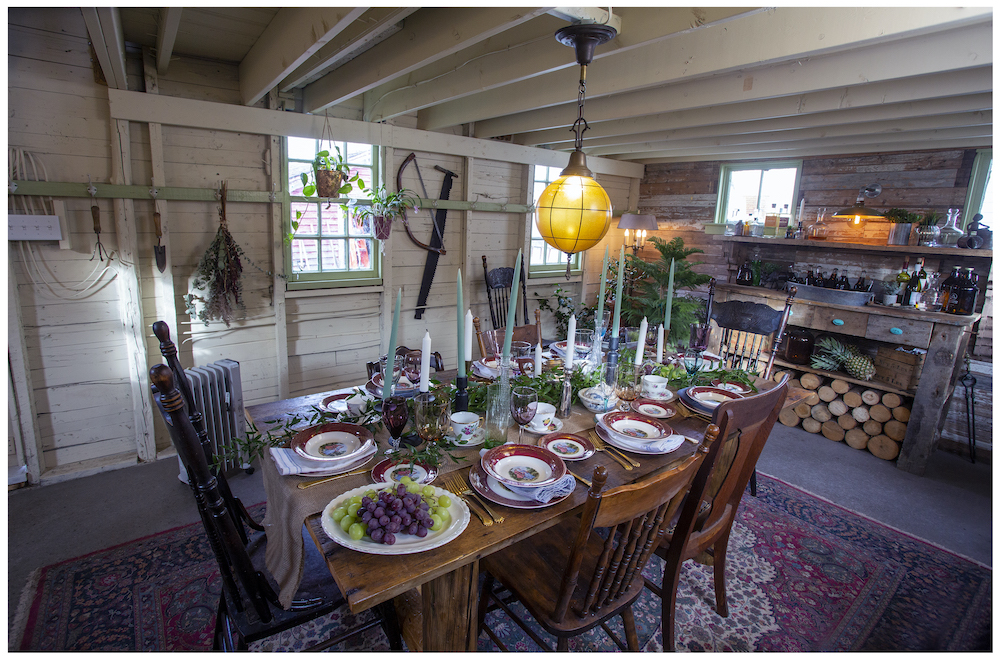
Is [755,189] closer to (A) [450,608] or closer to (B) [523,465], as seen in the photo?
(B) [523,465]

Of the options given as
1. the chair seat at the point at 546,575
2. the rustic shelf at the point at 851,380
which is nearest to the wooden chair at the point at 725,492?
the chair seat at the point at 546,575

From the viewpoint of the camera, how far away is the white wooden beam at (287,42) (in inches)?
66.5

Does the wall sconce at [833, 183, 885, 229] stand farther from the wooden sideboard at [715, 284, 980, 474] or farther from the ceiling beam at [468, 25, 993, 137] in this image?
the ceiling beam at [468, 25, 993, 137]

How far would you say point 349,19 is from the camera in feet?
5.20

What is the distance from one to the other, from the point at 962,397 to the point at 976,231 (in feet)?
4.14

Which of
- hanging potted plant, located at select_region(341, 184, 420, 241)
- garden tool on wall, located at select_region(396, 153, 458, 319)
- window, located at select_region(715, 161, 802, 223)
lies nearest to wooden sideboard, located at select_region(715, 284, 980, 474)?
window, located at select_region(715, 161, 802, 223)

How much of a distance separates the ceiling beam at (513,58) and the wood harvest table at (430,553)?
4.85 feet

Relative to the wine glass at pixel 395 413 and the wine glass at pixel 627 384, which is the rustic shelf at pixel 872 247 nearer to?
the wine glass at pixel 627 384

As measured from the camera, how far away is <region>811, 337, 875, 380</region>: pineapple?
354 centimetres

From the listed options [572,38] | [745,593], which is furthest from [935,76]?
[745,593]

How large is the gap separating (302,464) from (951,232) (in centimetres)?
409

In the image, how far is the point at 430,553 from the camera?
4.06 ft

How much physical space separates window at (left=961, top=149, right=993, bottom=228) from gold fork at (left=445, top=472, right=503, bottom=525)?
3.83 meters

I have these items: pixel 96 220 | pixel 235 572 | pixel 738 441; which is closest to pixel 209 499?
pixel 235 572
